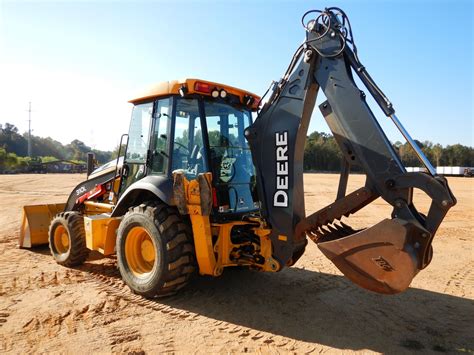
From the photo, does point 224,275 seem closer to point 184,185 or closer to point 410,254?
point 184,185

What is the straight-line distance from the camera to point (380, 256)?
3295 millimetres

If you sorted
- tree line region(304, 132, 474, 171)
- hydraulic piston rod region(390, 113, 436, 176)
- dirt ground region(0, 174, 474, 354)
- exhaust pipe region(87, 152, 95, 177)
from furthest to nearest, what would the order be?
tree line region(304, 132, 474, 171) → exhaust pipe region(87, 152, 95, 177) → dirt ground region(0, 174, 474, 354) → hydraulic piston rod region(390, 113, 436, 176)

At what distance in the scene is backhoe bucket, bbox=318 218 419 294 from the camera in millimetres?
3166

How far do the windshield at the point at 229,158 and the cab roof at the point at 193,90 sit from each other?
0.62ft

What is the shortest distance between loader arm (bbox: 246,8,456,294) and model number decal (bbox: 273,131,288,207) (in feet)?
0.04

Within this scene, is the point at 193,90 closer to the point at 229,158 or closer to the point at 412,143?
the point at 229,158

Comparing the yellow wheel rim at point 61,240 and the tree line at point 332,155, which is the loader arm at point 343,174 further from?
the tree line at point 332,155

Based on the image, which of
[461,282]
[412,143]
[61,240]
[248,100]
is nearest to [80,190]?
[61,240]

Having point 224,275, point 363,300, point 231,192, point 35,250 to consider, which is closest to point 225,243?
point 231,192

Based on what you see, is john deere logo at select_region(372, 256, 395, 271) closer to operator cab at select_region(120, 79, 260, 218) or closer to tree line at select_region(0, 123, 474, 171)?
operator cab at select_region(120, 79, 260, 218)

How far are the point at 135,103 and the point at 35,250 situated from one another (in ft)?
12.5

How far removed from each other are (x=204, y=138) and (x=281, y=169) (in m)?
1.11

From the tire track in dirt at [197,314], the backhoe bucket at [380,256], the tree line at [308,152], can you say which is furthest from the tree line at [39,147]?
the backhoe bucket at [380,256]

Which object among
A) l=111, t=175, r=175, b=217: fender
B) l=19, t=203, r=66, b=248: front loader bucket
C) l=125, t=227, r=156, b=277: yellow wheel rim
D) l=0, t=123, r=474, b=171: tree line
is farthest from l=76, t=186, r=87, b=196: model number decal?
l=0, t=123, r=474, b=171: tree line
